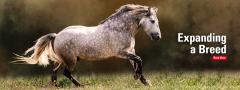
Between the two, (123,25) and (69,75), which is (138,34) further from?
(69,75)

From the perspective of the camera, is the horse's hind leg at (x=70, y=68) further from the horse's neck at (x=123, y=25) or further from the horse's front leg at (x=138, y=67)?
the horse's front leg at (x=138, y=67)

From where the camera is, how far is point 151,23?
14438 millimetres

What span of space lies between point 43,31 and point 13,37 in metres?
0.51

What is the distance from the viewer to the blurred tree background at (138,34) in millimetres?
15227

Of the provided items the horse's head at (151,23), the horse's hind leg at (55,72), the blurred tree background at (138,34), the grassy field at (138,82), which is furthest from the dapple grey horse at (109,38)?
the blurred tree background at (138,34)

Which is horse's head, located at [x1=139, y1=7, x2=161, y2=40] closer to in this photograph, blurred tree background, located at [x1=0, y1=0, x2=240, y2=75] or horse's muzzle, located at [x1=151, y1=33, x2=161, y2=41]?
horse's muzzle, located at [x1=151, y1=33, x2=161, y2=41]

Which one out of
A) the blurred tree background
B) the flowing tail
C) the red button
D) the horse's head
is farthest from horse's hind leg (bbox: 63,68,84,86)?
the red button

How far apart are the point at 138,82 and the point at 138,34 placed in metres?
0.88

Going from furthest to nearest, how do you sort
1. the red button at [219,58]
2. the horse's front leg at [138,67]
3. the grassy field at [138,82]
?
the red button at [219,58] < the horse's front leg at [138,67] < the grassy field at [138,82]

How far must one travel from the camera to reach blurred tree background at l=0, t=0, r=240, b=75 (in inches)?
599

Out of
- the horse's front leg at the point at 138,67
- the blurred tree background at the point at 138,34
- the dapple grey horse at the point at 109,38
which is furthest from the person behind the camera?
the blurred tree background at the point at 138,34

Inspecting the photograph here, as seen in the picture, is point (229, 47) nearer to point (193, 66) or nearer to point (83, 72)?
point (193, 66)

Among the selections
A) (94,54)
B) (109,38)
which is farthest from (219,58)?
(94,54)

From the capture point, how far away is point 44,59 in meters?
14.7
